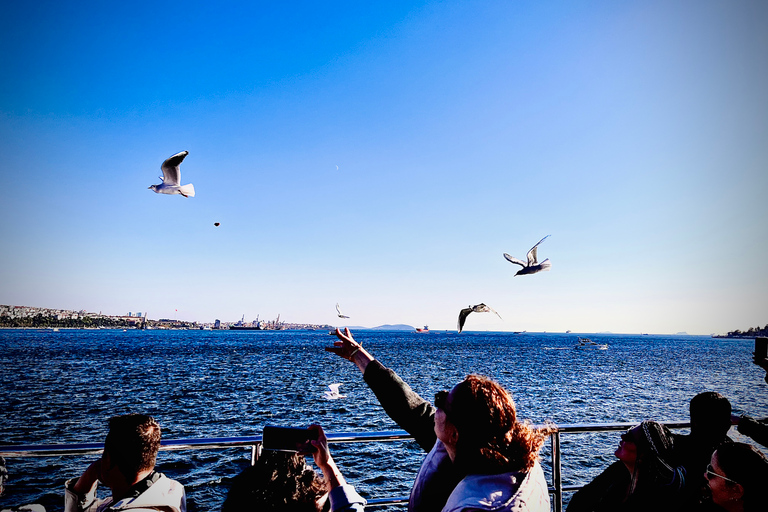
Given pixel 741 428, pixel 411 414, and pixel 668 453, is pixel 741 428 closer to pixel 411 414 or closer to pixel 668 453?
pixel 668 453

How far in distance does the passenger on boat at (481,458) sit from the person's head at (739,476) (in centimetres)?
123

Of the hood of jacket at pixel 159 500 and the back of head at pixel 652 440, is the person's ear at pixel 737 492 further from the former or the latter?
the hood of jacket at pixel 159 500

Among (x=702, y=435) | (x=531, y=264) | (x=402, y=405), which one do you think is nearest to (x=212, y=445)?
(x=402, y=405)

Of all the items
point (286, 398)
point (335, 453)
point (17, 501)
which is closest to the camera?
point (17, 501)

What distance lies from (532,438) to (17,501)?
14244 mm

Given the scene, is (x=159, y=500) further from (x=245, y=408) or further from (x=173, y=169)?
(x=245, y=408)

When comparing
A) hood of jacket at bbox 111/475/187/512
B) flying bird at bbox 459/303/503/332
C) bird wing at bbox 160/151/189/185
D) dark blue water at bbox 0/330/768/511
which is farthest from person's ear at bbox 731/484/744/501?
bird wing at bbox 160/151/189/185

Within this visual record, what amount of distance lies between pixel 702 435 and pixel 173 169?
26.3 feet

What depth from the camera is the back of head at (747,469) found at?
1950 millimetres

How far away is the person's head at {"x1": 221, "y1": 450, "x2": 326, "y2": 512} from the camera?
1.27 m

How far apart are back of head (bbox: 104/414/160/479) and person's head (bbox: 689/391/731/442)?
315cm

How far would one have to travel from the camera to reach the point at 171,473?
12.3m

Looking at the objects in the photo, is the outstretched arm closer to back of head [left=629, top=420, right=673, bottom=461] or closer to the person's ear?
back of head [left=629, top=420, right=673, bottom=461]

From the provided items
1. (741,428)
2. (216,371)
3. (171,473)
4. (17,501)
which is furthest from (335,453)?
(216,371)
